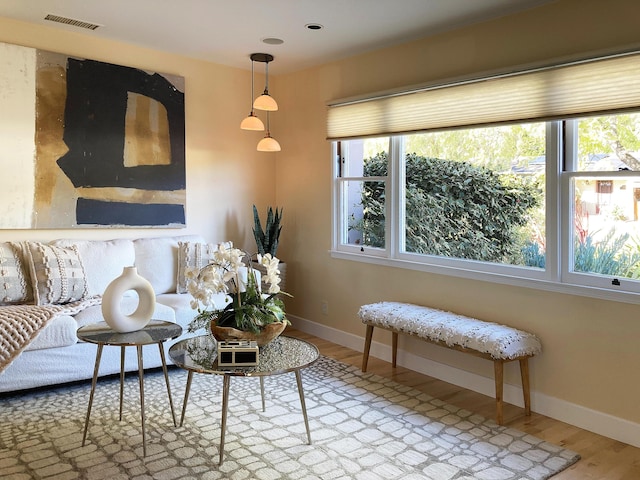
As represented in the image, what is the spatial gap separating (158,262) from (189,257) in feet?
0.80

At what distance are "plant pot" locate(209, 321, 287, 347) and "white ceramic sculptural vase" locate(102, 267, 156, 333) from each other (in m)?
0.39

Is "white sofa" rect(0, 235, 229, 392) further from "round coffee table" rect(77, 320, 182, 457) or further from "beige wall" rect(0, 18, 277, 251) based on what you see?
"round coffee table" rect(77, 320, 182, 457)

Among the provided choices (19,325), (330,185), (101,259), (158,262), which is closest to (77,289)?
(101,259)

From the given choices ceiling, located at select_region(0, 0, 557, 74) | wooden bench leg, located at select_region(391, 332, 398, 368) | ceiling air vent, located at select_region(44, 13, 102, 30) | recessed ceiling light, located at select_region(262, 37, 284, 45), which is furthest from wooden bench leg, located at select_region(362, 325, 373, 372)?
ceiling air vent, located at select_region(44, 13, 102, 30)

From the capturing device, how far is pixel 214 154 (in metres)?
4.81

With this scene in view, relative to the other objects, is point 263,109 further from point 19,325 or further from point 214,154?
point 19,325

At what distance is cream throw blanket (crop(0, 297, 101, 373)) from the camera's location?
2.98m

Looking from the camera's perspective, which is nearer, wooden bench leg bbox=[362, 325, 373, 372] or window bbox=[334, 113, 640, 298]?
window bbox=[334, 113, 640, 298]

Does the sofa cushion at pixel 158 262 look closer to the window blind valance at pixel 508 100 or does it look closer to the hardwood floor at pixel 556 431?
the hardwood floor at pixel 556 431

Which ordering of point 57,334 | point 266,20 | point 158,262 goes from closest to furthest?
point 57,334 < point 266,20 < point 158,262

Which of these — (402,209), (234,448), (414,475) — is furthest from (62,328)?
(402,209)

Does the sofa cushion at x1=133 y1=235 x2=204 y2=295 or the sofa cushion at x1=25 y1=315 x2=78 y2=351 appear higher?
the sofa cushion at x1=133 y1=235 x2=204 y2=295

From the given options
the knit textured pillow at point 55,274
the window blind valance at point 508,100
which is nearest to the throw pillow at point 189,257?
the knit textured pillow at point 55,274

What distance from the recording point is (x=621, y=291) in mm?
2807
